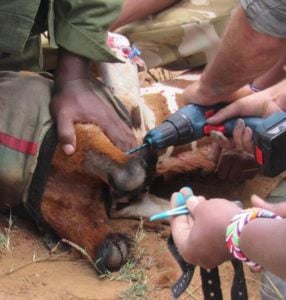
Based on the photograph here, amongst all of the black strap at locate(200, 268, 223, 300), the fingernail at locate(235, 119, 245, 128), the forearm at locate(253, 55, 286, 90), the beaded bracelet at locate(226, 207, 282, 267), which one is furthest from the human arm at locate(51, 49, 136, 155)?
the beaded bracelet at locate(226, 207, 282, 267)

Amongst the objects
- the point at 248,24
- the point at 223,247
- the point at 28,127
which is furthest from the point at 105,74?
the point at 223,247

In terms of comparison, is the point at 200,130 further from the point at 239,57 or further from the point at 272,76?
the point at 272,76

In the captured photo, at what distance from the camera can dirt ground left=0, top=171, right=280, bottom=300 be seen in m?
2.23

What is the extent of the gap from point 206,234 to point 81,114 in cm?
99

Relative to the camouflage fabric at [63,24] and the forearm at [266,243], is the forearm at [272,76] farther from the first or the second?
the forearm at [266,243]

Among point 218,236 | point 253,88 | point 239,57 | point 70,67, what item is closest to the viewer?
point 218,236

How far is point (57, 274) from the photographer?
2334 mm

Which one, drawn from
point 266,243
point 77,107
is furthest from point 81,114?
point 266,243

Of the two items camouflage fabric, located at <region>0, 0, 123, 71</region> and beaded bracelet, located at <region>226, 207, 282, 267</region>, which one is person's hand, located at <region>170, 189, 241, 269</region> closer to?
beaded bracelet, located at <region>226, 207, 282, 267</region>

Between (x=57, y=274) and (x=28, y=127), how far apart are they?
473 mm

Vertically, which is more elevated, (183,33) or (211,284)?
(211,284)

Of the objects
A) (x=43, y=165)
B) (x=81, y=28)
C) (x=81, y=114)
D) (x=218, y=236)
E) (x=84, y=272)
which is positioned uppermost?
(x=218, y=236)

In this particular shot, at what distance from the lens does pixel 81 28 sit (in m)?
2.65

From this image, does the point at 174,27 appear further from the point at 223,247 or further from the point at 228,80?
the point at 223,247
